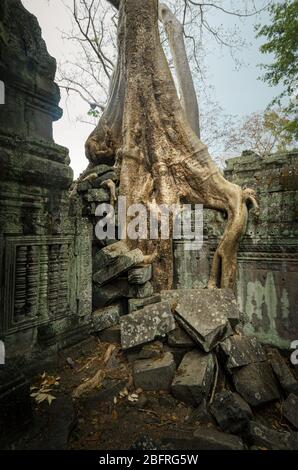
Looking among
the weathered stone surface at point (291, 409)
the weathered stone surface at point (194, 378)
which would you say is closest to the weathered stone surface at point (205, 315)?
the weathered stone surface at point (194, 378)

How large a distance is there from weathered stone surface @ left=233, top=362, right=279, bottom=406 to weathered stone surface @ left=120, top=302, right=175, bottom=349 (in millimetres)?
769

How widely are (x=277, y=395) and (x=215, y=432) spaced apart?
0.97 metres

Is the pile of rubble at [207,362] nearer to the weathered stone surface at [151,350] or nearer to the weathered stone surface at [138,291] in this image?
the weathered stone surface at [151,350]

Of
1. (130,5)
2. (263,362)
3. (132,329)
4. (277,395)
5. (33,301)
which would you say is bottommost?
(277,395)

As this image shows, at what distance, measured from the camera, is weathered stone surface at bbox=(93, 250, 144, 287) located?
10.5 ft

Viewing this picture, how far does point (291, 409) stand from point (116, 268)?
217cm

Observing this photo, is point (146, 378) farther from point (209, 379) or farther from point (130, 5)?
point (130, 5)

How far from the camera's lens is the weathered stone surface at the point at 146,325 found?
259cm

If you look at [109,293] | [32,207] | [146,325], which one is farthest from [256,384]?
[32,207]

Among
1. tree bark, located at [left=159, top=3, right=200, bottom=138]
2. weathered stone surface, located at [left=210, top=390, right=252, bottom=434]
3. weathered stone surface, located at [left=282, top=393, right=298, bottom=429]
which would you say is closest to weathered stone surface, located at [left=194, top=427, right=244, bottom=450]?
weathered stone surface, located at [left=210, top=390, right=252, bottom=434]

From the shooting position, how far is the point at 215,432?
1.78 metres
